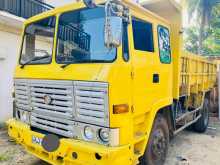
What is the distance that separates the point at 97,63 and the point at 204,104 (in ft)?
15.8

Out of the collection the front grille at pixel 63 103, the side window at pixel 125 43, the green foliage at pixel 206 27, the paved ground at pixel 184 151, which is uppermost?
the green foliage at pixel 206 27

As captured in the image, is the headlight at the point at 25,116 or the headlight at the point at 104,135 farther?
the headlight at the point at 25,116

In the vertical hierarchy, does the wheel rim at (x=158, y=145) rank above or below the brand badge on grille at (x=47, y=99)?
below

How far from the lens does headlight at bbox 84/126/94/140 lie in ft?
10.4

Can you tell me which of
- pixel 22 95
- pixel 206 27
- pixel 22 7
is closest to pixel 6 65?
pixel 22 7

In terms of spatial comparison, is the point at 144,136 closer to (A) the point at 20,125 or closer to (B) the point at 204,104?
(A) the point at 20,125

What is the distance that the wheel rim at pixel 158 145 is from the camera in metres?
3.92

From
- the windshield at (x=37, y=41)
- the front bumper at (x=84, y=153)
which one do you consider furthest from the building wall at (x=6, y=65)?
the front bumper at (x=84, y=153)

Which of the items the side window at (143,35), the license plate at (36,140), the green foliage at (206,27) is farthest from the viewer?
the green foliage at (206,27)

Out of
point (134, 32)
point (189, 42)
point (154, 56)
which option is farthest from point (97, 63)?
point (189, 42)

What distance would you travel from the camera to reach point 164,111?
4.37 m

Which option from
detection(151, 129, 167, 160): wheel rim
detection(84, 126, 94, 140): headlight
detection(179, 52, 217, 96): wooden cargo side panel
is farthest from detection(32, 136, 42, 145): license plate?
detection(179, 52, 217, 96): wooden cargo side panel

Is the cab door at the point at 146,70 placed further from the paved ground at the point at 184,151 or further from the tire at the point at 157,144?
the paved ground at the point at 184,151

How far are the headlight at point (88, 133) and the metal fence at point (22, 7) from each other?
5643mm
